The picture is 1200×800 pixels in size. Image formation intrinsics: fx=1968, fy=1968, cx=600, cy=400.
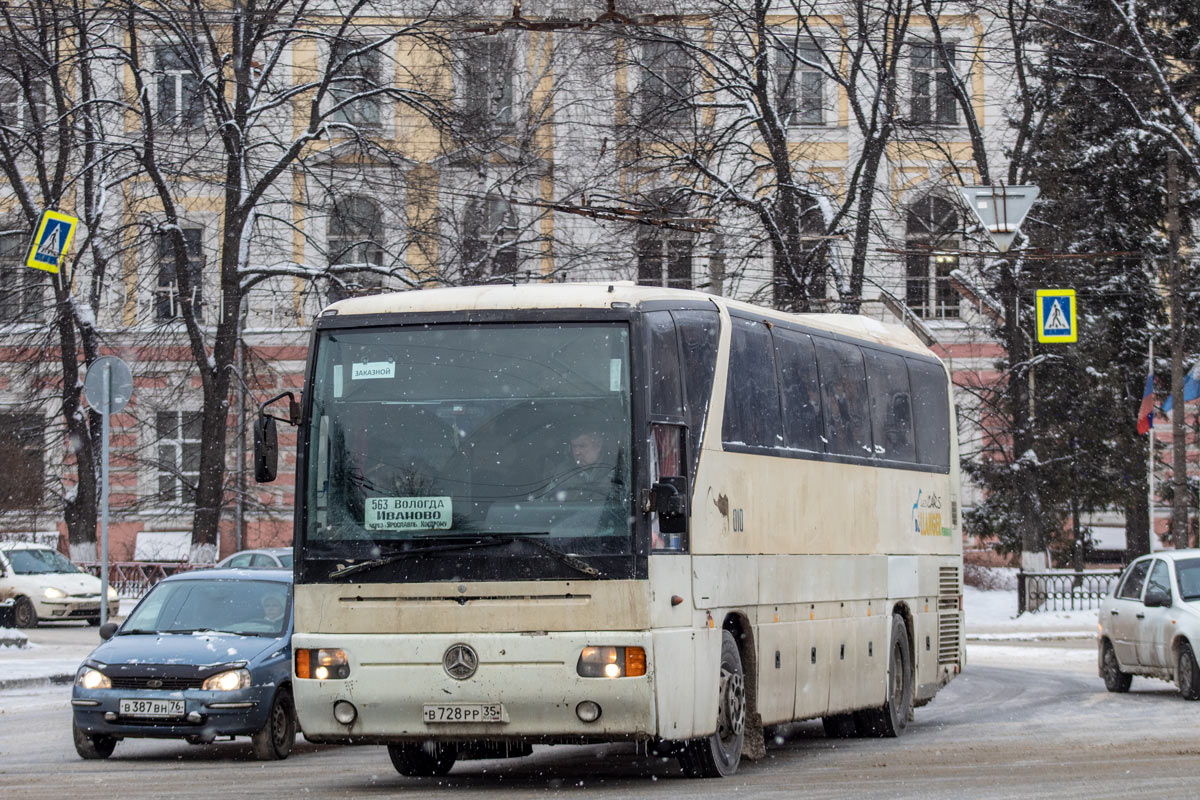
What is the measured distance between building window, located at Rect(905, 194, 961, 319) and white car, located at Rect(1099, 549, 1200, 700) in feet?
22.2

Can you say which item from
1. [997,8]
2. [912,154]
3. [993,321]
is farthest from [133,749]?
[993,321]

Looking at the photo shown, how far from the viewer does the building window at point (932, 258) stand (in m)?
33.5

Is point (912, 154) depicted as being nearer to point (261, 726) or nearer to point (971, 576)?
point (971, 576)

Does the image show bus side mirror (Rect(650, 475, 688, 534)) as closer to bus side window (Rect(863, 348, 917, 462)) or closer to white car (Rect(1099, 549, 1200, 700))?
bus side window (Rect(863, 348, 917, 462))

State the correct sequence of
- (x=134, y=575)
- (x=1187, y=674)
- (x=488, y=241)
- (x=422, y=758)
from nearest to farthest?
(x=422, y=758) → (x=1187, y=674) → (x=488, y=241) → (x=134, y=575)

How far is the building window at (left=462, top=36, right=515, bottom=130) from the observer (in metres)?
33.4

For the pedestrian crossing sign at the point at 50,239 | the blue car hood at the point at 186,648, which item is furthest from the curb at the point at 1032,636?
the blue car hood at the point at 186,648

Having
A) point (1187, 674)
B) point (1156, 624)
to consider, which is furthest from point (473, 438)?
point (1156, 624)

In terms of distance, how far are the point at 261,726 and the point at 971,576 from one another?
31.0 m

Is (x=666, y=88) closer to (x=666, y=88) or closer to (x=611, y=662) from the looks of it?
(x=666, y=88)

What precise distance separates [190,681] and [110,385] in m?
8.34

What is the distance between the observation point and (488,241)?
115 feet

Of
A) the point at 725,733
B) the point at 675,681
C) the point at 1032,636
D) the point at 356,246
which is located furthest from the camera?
the point at 356,246

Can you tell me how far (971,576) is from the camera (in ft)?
143
